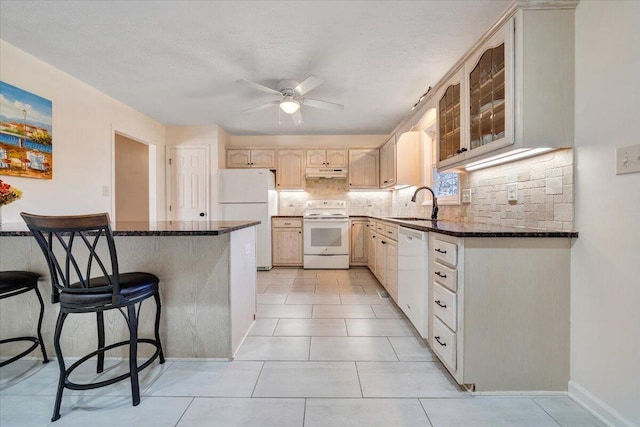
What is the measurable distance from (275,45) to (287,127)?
2386 mm

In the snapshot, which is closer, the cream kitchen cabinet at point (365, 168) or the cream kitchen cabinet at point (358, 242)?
the cream kitchen cabinet at point (358, 242)

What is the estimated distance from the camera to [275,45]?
2.29m

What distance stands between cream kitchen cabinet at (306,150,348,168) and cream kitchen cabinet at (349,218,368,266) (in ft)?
3.36

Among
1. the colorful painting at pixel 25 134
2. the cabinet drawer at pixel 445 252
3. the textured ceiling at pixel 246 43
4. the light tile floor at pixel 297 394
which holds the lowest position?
the light tile floor at pixel 297 394

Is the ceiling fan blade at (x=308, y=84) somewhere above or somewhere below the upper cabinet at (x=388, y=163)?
above

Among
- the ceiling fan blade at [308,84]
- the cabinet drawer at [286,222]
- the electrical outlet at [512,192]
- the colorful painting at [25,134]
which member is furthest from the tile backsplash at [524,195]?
the colorful painting at [25,134]

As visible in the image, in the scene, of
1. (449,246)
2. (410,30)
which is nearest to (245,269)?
(449,246)

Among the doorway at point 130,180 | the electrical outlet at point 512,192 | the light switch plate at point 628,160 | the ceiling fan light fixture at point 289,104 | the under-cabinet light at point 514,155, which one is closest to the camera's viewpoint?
the light switch plate at point 628,160

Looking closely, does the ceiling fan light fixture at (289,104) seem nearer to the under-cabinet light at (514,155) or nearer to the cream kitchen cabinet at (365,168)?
the under-cabinet light at (514,155)

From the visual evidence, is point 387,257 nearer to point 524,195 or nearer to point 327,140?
point 524,195

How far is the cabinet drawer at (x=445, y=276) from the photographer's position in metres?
→ 1.62

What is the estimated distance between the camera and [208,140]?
4660 mm

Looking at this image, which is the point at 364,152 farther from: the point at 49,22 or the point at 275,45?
the point at 49,22

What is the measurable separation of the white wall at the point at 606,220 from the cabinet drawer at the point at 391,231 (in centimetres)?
143
